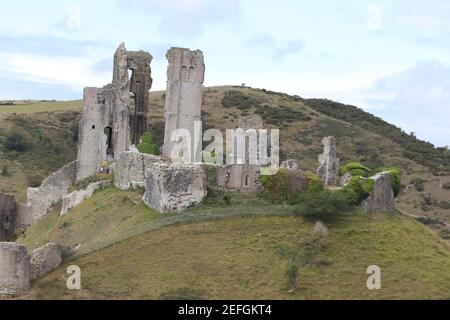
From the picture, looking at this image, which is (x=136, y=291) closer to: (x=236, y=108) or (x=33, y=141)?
(x=33, y=141)

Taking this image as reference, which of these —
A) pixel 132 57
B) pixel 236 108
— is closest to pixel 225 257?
pixel 132 57

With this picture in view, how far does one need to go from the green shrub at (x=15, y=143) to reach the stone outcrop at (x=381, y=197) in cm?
5285

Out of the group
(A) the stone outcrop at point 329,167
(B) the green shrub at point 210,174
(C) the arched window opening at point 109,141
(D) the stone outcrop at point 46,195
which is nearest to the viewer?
(B) the green shrub at point 210,174

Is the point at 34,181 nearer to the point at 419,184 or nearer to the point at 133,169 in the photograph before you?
the point at 419,184

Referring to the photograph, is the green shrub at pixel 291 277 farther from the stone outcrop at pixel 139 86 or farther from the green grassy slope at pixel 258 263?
the stone outcrop at pixel 139 86

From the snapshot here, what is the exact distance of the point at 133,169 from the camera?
2304 inches

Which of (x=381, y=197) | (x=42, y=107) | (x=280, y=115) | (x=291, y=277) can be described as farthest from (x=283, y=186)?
(x=42, y=107)

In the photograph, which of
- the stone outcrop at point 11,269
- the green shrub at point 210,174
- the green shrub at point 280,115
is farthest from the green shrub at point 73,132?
→ the stone outcrop at point 11,269

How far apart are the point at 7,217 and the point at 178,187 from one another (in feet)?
60.9

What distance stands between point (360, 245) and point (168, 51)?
20118mm

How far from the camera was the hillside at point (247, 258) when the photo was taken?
46.5 meters

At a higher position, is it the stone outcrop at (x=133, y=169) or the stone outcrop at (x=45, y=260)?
the stone outcrop at (x=133, y=169)

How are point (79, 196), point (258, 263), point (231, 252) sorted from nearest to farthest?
point (258, 263) → point (231, 252) → point (79, 196)
